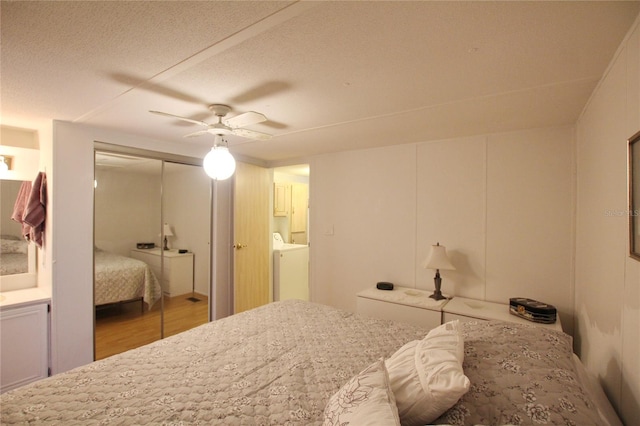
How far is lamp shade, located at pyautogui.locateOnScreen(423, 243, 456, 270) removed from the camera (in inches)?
115

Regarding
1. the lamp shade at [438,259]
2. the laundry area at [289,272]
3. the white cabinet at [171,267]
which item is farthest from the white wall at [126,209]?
the lamp shade at [438,259]

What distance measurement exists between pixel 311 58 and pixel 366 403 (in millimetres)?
1534

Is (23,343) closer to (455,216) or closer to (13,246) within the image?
(13,246)

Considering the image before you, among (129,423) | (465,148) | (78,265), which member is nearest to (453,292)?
(465,148)

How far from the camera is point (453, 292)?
3.11 m

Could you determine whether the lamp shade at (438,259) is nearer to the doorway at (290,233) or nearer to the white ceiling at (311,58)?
the white ceiling at (311,58)

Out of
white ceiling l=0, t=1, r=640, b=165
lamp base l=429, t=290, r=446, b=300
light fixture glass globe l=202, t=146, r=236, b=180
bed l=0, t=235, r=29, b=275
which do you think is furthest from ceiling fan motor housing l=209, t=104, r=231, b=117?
lamp base l=429, t=290, r=446, b=300

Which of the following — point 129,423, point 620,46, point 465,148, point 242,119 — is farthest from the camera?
point 465,148

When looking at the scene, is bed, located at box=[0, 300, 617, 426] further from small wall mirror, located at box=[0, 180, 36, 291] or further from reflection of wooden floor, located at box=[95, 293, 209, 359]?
small wall mirror, located at box=[0, 180, 36, 291]

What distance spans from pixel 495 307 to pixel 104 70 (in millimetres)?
3479

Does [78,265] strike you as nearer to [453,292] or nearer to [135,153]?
[135,153]

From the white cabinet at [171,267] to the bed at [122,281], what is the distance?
0.20 ft

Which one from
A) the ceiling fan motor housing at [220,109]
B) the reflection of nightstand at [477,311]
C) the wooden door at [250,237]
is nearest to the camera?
the ceiling fan motor housing at [220,109]

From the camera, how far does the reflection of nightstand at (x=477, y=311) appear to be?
2.47m
